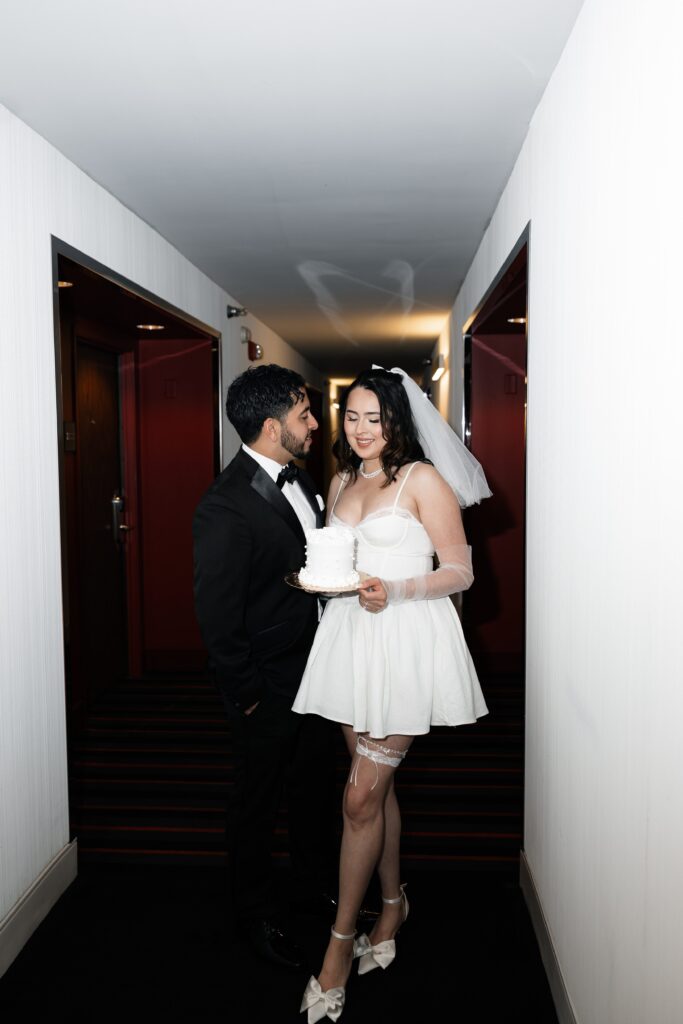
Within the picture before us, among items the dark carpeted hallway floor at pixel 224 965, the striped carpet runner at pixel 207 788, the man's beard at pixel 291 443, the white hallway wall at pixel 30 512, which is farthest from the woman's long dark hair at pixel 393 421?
the dark carpeted hallway floor at pixel 224 965

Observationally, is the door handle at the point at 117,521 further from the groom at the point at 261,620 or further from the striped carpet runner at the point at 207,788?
the groom at the point at 261,620

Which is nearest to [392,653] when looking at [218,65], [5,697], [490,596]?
[5,697]

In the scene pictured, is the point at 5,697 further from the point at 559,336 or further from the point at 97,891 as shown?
the point at 559,336

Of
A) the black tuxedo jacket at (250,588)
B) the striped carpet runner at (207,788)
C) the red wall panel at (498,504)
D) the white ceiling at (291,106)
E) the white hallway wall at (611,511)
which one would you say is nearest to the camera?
the white hallway wall at (611,511)

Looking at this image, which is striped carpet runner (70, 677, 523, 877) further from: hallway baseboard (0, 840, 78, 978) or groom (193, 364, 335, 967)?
groom (193, 364, 335, 967)

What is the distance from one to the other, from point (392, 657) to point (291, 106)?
181 centimetres

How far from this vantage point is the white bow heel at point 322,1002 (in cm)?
212

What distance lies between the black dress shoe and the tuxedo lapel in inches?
47.2

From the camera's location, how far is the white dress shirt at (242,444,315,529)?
2.46 metres

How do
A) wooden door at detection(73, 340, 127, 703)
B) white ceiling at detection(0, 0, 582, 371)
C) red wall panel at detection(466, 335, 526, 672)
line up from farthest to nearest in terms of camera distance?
red wall panel at detection(466, 335, 526, 672) < wooden door at detection(73, 340, 127, 703) < white ceiling at detection(0, 0, 582, 371)

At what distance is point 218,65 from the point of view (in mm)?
2250

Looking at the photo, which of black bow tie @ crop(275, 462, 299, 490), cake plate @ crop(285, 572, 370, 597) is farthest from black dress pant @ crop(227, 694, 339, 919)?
black bow tie @ crop(275, 462, 299, 490)

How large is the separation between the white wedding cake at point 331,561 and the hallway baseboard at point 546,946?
Result: 1235 millimetres

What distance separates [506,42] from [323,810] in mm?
2405
